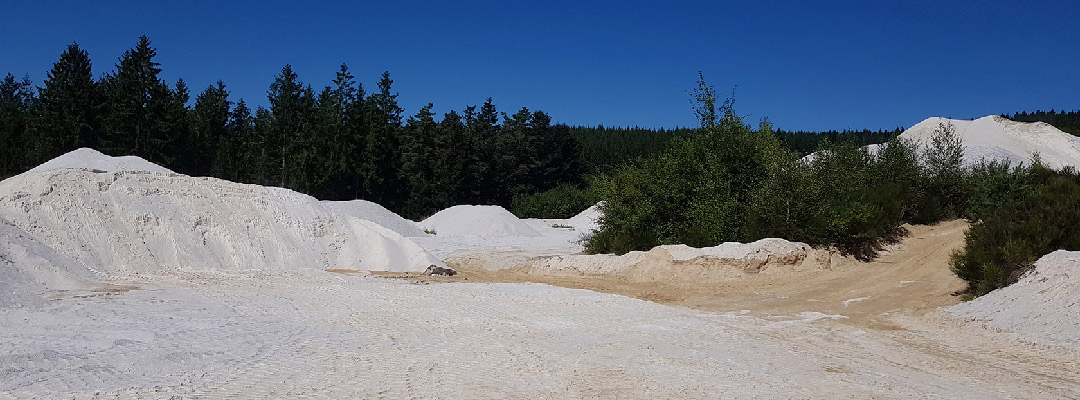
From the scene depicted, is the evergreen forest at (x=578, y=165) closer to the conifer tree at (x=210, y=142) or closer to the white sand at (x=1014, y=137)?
the conifer tree at (x=210, y=142)

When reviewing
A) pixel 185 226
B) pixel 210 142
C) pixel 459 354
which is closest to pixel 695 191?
pixel 459 354

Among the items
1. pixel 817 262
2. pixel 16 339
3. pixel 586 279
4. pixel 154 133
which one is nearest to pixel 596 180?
pixel 586 279

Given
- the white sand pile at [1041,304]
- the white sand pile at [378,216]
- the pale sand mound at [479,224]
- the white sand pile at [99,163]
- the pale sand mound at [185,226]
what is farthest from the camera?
the pale sand mound at [479,224]

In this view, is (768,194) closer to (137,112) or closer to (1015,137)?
(1015,137)

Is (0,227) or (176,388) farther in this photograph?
(0,227)

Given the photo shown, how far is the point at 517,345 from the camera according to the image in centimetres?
926

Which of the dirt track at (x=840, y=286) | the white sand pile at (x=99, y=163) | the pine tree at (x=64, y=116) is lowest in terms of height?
the dirt track at (x=840, y=286)

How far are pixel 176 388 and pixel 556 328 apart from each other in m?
5.41

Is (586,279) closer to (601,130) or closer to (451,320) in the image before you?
(451,320)

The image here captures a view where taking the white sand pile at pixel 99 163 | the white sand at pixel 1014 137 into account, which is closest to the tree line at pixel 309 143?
the white sand at pixel 1014 137

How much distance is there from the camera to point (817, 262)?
16.8m

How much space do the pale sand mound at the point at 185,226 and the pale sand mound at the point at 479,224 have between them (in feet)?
36.5

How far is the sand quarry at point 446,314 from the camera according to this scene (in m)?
7.22

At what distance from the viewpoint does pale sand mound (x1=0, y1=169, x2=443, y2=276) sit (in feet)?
55.6
